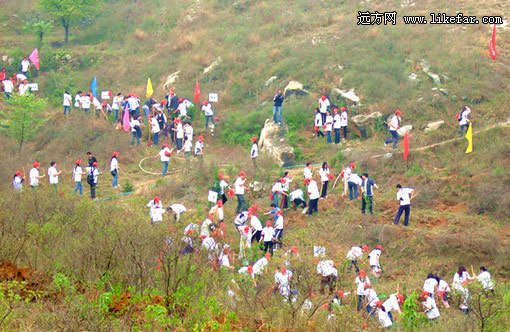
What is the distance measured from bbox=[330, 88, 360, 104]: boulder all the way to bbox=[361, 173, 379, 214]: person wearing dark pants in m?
8.20

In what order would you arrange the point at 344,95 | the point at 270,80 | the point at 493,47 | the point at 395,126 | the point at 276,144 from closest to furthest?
1. the point at 395,126
2. the point at 276,144
3. the point at 493,47
4. the point at 344,95
5. the point at 270,80

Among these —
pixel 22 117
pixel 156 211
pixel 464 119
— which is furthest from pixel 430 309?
pixel 22 117

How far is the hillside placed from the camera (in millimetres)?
11953

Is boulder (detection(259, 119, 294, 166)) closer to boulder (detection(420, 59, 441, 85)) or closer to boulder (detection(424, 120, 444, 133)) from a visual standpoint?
boulder (detection(424, 120, 444, 133))

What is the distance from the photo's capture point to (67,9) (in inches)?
1583

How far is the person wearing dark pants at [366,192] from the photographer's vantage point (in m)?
20.4

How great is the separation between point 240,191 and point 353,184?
3686 mm

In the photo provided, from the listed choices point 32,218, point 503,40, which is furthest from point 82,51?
point 32,218

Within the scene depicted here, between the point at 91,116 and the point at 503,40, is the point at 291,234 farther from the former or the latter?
the point at 503,40

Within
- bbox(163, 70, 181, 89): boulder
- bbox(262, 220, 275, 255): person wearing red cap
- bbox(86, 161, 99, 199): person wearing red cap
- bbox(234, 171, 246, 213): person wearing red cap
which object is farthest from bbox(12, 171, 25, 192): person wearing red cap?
bbox(163, 70, 181, 89): boulder

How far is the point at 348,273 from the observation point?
57.0ft

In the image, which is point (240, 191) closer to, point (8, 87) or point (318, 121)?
point (318, 121)

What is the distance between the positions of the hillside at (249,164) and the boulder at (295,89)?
12.0 inches

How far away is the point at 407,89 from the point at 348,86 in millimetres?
2581
